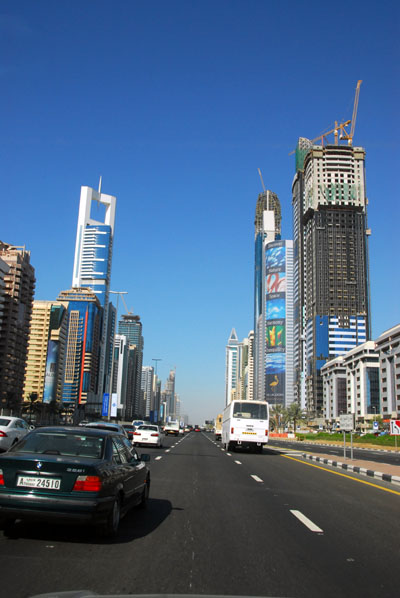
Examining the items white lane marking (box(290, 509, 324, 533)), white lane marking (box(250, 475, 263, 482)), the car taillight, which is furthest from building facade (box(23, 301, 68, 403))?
the car taillight

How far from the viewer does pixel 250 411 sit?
28.5m

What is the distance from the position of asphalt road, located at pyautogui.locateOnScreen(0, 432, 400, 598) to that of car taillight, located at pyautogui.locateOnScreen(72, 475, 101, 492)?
66 centimetres

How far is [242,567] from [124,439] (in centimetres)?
352

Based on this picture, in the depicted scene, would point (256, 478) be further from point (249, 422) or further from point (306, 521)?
point (249, 422)

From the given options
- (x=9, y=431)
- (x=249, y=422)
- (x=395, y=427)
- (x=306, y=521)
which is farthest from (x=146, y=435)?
(x=306, y=521)

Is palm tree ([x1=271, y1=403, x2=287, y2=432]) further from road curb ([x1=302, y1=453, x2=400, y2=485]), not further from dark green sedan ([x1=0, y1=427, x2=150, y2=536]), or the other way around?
dark green sedan ([x1=0, y1=427, x2=150, y2=536])

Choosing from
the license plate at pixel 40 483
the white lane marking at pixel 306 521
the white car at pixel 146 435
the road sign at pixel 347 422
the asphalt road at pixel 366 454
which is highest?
the road sign at pixel 347 422

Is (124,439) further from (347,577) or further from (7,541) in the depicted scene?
(347,577)

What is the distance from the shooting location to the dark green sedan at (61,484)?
6281 mm

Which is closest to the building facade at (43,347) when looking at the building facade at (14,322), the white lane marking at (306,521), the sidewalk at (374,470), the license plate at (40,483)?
the building facade at (14,322)

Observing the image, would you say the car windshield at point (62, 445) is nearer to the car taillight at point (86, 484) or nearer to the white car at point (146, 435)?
the car taillight at point (86, 484)

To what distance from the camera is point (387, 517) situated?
31.3 feet

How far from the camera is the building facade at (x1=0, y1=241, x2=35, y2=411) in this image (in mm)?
141500

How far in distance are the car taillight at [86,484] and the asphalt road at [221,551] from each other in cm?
66
